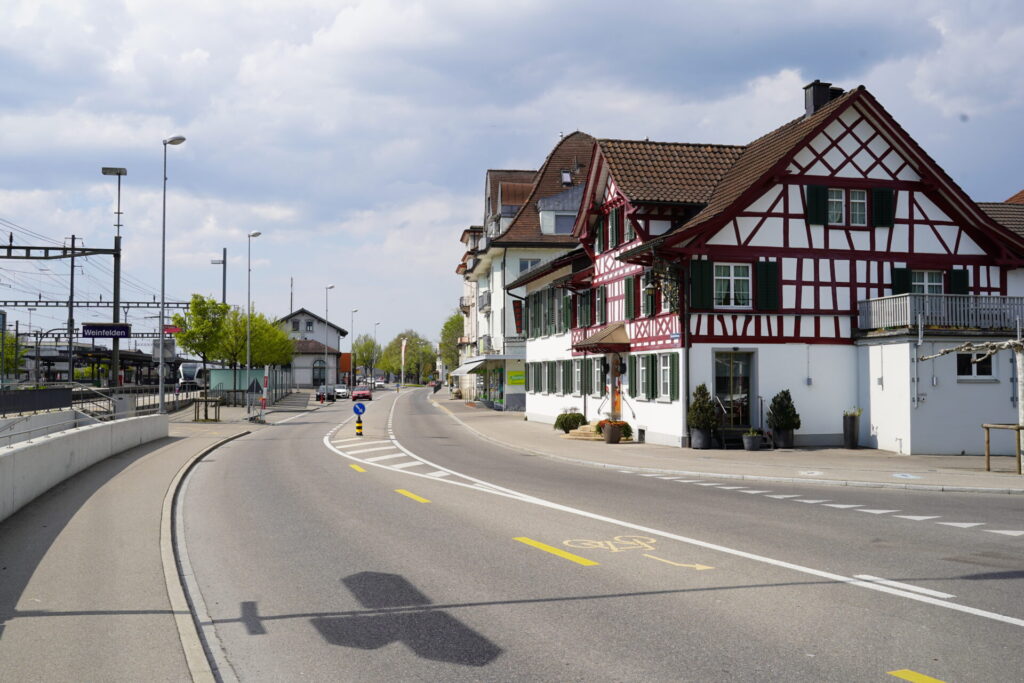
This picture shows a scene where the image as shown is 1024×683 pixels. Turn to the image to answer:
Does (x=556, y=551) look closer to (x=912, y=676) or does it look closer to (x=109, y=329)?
(x=912, y=676)

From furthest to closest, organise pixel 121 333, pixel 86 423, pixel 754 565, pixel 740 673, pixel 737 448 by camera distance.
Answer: pixel 121 333
pixel 737 448
pixel 86 423
pixel 754 565
pixel 740 673

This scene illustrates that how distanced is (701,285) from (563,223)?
33914 mm

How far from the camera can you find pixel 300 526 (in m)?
12.2

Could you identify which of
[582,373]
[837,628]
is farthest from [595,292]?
[837,628]

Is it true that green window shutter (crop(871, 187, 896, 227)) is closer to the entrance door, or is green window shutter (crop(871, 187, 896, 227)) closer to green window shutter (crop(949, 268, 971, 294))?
green window shutter (crop(949, 268, 971, 294))

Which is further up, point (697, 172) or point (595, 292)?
point (697, 172)

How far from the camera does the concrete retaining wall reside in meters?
12.8

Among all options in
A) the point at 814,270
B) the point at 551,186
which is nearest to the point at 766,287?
the point at 814,270

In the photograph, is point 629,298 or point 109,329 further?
point 109,329

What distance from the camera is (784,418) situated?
26.2 meters

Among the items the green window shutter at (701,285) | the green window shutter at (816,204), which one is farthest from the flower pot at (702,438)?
the green window shutter at (816,204)

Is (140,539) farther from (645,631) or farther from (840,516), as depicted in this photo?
(840,516)

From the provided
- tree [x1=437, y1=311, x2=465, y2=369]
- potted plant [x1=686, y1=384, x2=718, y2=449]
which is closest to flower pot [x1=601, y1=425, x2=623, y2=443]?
potted plant [x1=686, y1=384, x2=718, y2=449]

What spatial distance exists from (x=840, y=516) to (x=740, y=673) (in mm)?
8157
